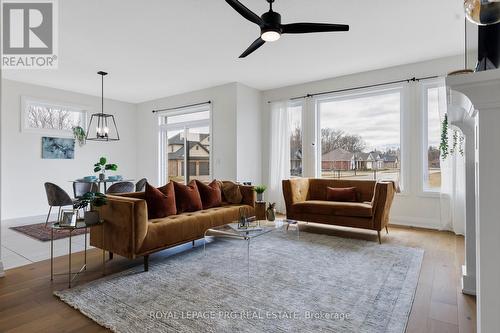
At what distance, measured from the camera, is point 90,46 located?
12.8 feet

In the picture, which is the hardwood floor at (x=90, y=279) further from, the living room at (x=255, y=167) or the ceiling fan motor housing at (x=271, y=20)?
the ceiling fan motor housing at (x=271, y=20)

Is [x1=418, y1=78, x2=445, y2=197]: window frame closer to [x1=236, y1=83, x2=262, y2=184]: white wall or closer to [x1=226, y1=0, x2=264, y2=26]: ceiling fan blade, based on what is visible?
[x1=236, y1=83, x2=262, y2=184]: white wall

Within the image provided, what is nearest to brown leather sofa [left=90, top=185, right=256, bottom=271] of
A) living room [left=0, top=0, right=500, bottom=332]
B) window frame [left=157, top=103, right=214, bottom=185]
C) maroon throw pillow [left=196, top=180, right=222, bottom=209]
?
living room [left=0, top=0, right=500, bottom=332]

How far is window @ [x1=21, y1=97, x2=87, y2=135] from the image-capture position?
566 cm

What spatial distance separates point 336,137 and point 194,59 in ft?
9.96

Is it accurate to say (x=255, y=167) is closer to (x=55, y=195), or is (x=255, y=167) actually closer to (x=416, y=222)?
(x=416, y=222)

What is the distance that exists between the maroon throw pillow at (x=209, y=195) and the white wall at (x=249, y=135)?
1.57 metres

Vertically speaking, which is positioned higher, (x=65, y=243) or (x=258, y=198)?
(x=258, y=198)

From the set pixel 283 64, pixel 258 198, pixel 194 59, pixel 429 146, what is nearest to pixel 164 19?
pixel 194 59

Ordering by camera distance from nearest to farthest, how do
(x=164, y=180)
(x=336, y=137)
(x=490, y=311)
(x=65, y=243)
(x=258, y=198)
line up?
(x=490, y=311) < (x=65, y=243) < (x=258, y=198) < (x=336, y=137) < (x=164, y=180)

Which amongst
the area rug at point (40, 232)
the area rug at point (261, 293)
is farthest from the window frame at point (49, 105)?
the area rug at point (261, 293)

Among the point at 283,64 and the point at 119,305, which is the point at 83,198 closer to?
the point at 119,305

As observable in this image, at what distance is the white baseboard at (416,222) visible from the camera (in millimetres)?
4441

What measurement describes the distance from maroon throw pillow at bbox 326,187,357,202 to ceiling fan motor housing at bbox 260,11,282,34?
285 cm
